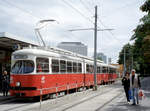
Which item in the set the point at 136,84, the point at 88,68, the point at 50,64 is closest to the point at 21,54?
the point at 50,64

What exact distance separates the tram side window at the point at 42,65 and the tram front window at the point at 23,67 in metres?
0.37

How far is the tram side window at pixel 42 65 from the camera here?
1489 centimetres

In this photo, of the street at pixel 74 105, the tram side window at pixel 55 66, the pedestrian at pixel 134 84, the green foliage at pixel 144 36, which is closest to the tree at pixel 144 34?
the green foliage at pixel 144 36

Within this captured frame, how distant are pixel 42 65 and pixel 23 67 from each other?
108 centimetres

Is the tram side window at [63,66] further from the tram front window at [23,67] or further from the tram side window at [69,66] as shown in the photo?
the tram front window at [23,67]

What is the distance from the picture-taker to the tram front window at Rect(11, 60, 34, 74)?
14.6m

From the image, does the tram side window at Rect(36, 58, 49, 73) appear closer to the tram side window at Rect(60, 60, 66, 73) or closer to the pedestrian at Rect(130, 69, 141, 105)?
the tram side window at Rect(60, 60, 66, 73)

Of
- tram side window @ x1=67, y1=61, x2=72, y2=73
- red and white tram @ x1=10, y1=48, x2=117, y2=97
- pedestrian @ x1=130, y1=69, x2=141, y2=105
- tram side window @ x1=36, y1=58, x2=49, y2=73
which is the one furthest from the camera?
tram side window @ x1=67, y1=61, x2=72, y2=73

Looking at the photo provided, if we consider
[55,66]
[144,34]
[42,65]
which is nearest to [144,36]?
[144,34]

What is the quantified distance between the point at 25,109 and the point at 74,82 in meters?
9.42

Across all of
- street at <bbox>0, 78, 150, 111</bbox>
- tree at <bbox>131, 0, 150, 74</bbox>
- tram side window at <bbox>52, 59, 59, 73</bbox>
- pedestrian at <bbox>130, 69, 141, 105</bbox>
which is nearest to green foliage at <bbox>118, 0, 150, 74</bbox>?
tree at <bbox>131, 0, 150, 74</bbox>

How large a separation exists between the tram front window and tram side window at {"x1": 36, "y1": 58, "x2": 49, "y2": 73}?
1.21 ft

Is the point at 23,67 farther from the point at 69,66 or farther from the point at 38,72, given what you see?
the point at 69,66

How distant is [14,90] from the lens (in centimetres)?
1457
